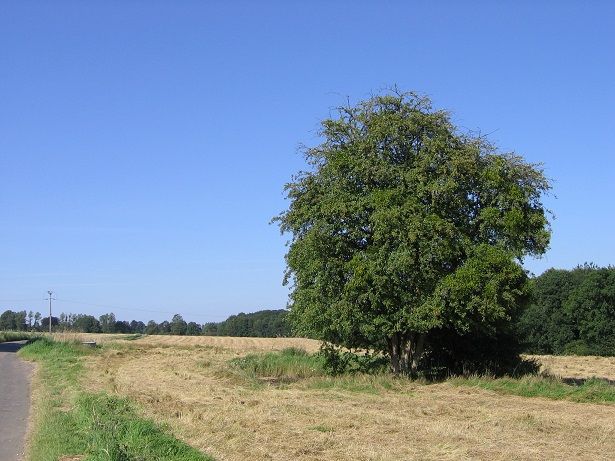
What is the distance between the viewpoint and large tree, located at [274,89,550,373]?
2098cm

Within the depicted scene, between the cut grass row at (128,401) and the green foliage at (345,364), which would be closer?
the cut grass row at (128,401)

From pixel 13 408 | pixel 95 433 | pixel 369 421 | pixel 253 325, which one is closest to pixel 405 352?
pixel 369 421

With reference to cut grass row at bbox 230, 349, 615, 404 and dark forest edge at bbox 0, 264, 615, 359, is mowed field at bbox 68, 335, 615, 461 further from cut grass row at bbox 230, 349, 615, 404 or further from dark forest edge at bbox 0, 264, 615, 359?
dark forest edge at bbox 0, 264, 615, 359

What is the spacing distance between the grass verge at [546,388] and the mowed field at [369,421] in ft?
2.57

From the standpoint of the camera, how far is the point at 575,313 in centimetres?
6912

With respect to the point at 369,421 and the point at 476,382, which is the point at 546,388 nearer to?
the point at 476,382

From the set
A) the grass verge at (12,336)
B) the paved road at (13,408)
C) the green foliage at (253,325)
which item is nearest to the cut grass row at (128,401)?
the paved road at (13,408)

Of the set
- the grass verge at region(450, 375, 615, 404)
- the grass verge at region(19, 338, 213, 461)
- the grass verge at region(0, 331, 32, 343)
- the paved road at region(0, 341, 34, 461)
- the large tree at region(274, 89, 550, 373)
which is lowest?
the grass verge at region(450, 375, 615, 404)

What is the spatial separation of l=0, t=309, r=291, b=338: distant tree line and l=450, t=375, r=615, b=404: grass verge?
4057 inches

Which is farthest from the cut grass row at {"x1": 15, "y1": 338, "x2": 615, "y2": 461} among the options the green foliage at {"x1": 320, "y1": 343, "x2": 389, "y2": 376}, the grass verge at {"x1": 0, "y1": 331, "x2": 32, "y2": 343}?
the grass verge at {"x1": 0, "y1": 331, "x2": 32, "y2": 343}

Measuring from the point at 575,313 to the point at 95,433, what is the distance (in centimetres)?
6668

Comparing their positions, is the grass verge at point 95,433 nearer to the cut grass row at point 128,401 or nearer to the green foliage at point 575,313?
the cut grass row at point 128,401

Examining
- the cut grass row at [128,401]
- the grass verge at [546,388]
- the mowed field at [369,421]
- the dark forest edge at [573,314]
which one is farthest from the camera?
the dark forest edge at [573,314]

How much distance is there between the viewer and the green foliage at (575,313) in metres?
65.7
